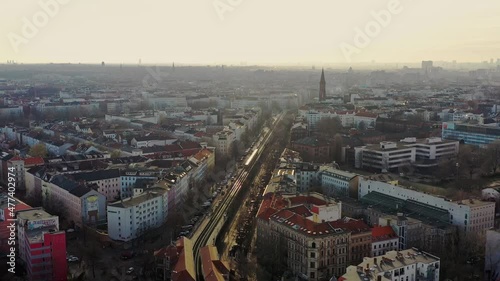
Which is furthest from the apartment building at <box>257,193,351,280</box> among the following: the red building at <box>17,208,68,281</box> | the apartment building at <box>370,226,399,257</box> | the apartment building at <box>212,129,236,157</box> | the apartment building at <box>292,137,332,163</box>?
the apartment building at <box>212,129,236,157</box>

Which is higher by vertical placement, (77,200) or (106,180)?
(106,180)

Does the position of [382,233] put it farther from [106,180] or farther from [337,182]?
[106,180]

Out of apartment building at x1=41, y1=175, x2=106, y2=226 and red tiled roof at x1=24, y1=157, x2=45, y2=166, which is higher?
red tiled roof at x1=24, y1=157, x2=45, y2=166

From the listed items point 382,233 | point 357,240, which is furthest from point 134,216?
point 382,233

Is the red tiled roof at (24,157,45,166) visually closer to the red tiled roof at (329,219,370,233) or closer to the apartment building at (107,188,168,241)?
the apartment building at (107,188,168,241)

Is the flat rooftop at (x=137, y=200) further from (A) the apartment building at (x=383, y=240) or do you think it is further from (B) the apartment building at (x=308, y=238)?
(A) the apartment building at (x=383, y=240)

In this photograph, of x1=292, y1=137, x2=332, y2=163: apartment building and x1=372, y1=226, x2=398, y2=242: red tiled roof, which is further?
x1=292, y1=137, x2=332, y2=163: apartment building
